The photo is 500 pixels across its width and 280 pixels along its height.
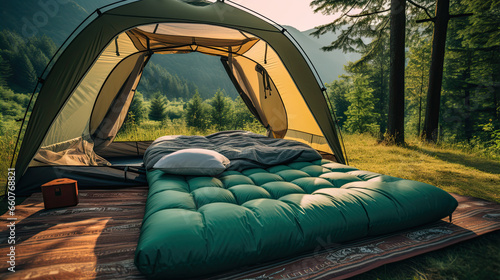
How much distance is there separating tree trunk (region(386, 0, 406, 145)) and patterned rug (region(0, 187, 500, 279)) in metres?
3.22

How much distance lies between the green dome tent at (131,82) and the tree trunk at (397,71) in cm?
249

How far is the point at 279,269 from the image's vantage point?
102cm

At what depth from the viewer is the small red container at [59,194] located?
1.68 meters

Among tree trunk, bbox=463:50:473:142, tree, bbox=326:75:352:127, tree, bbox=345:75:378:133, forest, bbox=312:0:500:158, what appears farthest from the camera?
tree, bbox=326:75:352:127

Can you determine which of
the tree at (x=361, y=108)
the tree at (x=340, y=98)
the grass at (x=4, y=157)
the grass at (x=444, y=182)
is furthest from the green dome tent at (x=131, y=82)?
the tree at (x=340, y=98)

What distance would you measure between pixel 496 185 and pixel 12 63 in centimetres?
3249

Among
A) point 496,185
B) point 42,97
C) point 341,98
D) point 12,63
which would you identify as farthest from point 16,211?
point 12,63

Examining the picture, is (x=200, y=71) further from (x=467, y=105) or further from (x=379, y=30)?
(x=379, y=30)

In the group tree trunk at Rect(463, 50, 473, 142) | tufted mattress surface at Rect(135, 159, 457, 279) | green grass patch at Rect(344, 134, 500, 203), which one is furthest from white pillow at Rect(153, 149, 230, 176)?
tree trunk at Rect(463, 50, 473, 142)

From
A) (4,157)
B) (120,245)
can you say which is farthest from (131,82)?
(120,245)

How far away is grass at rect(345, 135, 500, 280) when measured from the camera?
1.04 meters

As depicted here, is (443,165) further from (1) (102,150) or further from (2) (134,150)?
(1) (102,150)

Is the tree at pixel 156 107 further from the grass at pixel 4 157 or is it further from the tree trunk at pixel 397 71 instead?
the tree trunk at pixel 397 71

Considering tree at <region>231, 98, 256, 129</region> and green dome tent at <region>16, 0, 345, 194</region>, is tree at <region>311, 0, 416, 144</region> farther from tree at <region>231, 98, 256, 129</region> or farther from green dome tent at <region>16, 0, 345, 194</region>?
tree at <region>231, 98, 256, 129</region>
